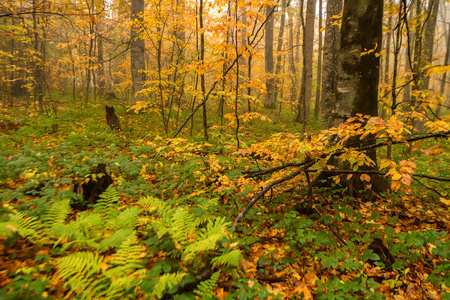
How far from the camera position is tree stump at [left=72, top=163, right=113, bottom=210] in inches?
141

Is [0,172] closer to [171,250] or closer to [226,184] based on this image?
[171,250]

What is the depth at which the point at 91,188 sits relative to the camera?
3.71m

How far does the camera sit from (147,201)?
9.49ft

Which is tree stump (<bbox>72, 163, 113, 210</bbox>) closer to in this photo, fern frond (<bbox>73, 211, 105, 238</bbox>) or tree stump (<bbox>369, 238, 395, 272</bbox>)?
fern frond (<bbox>73, 211, 105, 238</bbox>)

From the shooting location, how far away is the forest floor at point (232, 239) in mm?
1964

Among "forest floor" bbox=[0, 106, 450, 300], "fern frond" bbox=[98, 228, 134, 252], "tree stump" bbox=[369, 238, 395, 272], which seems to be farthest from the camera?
"tree stump" bbox=[369, 238, 395, 272]

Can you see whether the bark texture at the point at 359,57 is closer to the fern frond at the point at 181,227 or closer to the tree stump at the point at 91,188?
the fern frond at the point at 181,227

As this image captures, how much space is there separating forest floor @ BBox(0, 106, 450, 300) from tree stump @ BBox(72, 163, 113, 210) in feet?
0.29

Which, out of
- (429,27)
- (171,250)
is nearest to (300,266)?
(171,250)

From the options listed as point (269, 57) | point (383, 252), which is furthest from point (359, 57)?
point (269, 57)

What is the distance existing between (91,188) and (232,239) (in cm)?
278

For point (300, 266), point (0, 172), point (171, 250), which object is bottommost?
point (300, 266)

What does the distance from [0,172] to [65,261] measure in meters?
3.10

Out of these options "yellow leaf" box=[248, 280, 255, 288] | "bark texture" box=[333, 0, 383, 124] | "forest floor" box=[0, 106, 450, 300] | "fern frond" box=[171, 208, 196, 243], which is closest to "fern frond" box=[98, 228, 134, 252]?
"forest floor" box=[0, 106, 450, 300]
